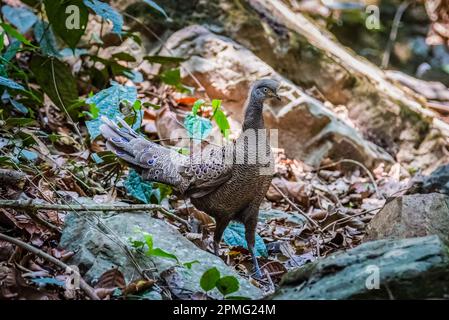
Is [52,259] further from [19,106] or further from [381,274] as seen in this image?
[19,106]

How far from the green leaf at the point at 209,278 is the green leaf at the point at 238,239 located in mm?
1449

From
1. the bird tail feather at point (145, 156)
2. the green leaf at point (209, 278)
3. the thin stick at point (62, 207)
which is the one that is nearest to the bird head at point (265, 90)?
the bird tail feather at point (145, 156)

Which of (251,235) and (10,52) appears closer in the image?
(251,235)

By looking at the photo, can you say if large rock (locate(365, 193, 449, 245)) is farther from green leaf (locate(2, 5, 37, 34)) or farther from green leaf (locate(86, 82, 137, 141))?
green leaf (locate(2, 5, 37, 34))

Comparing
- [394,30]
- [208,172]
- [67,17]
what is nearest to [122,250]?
[208,172]

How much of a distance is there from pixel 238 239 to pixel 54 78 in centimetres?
201

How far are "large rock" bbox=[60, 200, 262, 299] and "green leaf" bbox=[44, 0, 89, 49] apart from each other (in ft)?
5.26

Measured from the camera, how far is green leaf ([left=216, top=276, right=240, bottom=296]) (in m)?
3.00

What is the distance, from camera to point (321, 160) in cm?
669

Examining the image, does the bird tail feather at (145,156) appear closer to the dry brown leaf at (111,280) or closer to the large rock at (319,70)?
the dry brown leaf at (111,280)

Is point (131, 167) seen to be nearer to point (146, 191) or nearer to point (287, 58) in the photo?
point (146, 191)

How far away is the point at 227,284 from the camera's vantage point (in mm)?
3006

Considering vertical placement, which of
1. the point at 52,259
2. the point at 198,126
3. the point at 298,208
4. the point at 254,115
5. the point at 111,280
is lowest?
the point at 298,208

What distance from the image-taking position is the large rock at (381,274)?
264cm
